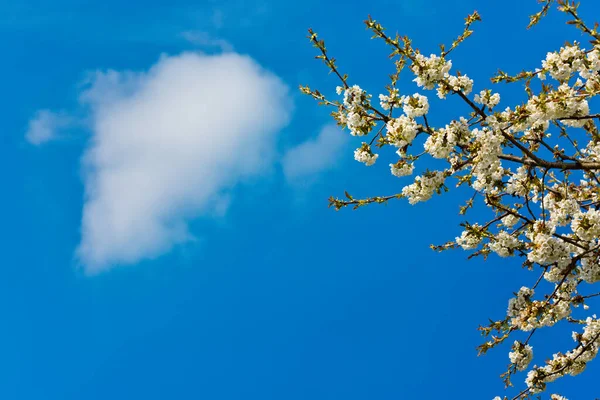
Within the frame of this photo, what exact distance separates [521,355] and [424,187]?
3340 millimetres

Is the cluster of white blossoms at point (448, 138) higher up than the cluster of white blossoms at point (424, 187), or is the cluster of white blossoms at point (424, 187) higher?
the cluster of white blossoms at point (424, 187)

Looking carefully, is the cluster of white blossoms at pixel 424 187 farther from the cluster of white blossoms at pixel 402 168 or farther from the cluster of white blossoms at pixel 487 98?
the cluster of white blossoms at pixel 487 98

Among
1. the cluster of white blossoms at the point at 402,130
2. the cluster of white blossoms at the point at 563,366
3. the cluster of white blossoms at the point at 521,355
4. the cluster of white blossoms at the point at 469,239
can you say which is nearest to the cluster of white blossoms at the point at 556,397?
the cluster of white blossoms at the point at 563,366

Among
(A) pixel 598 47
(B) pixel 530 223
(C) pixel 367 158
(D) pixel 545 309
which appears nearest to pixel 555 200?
(B) pixel 530 223

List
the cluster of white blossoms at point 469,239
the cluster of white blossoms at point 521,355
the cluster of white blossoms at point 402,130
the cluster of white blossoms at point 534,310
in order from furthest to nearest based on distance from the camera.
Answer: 1. the cluster of white blossoms at point 521,355
2. the cluster of white blossoms at point 469,239
3. the cluster of white blossoms at point 402,130
4. the cluster of white blossoms at point 534,310

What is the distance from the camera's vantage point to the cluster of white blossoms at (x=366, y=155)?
27.1 ft

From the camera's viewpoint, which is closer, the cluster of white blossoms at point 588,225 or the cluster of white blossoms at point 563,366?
the cluster of white blossoms at point 588,225

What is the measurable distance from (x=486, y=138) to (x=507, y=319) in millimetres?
2894

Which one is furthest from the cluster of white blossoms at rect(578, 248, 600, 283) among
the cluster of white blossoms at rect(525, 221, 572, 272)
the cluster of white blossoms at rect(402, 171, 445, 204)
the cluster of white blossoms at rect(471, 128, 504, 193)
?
the cluster of white blossoms at rect(402, 171, 445, 204)

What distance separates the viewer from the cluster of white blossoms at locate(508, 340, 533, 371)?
8664 mm

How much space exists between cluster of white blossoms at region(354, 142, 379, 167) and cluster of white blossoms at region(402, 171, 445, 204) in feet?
2.25

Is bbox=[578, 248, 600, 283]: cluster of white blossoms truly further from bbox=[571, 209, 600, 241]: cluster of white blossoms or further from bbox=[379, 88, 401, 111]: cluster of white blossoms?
bbox=[379, 88, 401, 111]: cluster of white blossoms

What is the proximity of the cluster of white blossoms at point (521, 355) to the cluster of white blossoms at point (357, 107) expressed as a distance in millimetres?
4448

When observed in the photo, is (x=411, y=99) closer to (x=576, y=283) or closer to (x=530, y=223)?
(x=530, y=223)
